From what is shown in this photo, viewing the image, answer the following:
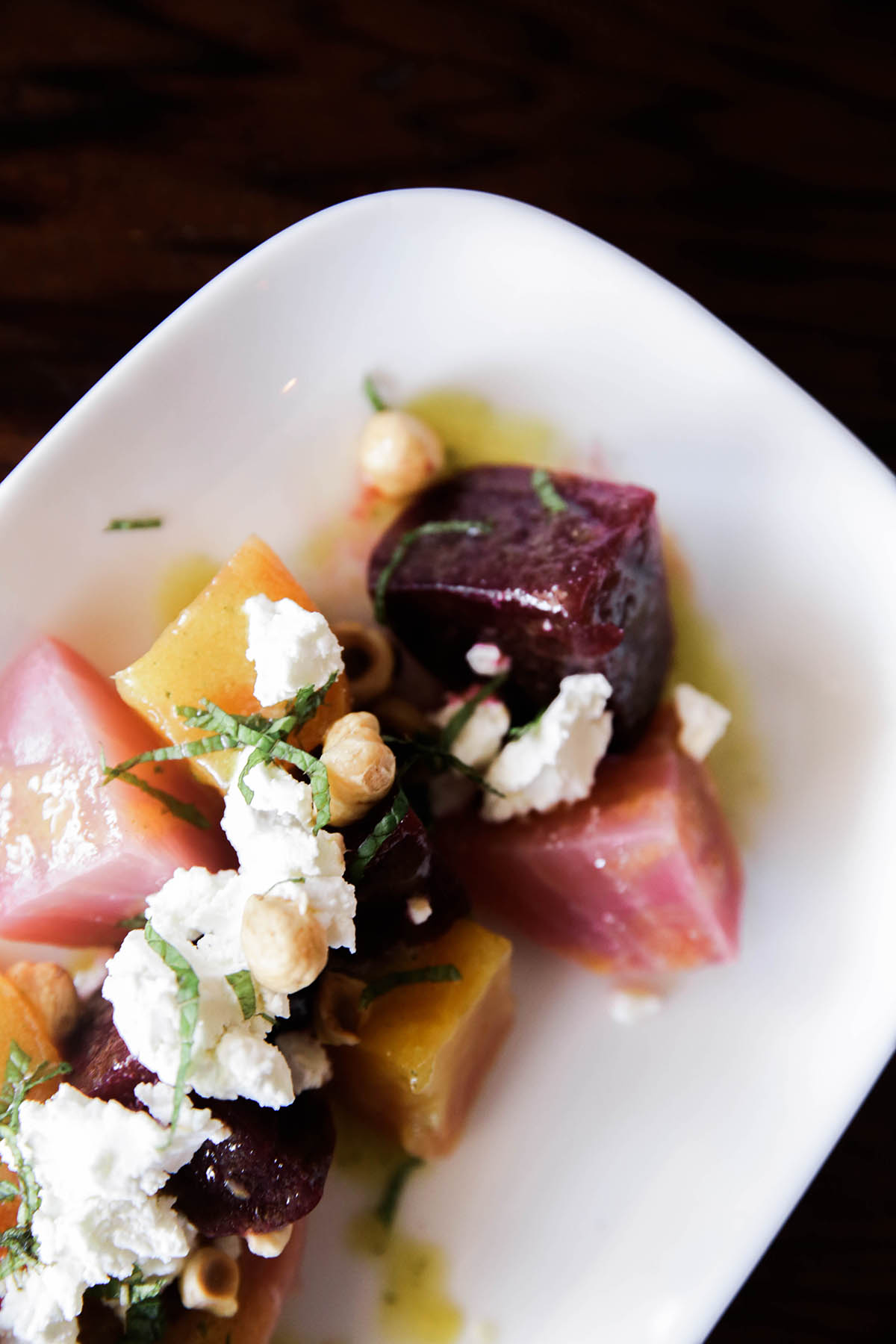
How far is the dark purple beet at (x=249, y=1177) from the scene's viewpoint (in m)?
1.30

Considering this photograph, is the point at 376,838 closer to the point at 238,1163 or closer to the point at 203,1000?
the point at 203,1000

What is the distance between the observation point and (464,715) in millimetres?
1601

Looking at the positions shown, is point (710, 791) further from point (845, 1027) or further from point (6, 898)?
point (6, 898)

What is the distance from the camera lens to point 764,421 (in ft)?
5.19

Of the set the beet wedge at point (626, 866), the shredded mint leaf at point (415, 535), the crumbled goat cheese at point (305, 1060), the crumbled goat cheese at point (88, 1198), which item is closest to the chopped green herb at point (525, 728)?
the beet wedge at point (626, 866)

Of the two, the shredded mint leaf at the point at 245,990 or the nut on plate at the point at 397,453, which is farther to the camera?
the nut on plate at the point at 397,453

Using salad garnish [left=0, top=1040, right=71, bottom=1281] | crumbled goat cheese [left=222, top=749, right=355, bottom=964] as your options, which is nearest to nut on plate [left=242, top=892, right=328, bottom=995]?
crumbled goat cheese [left=222, top=749, right=355, bottom=964]

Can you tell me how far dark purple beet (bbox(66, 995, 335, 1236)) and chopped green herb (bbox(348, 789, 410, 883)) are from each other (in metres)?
0.32

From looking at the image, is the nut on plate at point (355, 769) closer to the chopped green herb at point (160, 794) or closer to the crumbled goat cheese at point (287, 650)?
the crumbled goat cheese at point (287, 650)

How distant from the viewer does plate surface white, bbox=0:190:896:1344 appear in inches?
59.5

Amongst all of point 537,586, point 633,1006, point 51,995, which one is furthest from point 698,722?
point 51,995

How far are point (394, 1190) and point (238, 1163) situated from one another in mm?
445

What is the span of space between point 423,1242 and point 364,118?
1860mm

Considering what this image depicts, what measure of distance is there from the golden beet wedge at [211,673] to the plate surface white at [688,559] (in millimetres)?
189
